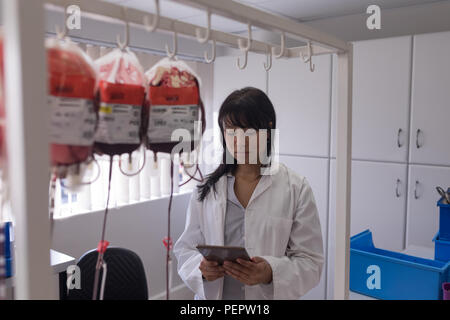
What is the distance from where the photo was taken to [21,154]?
0.49 metres

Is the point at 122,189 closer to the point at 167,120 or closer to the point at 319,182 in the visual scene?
the point at 319,182

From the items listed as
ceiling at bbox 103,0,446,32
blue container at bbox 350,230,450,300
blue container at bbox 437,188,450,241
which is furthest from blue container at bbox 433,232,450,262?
ceiling at bbox 103,0,446,32

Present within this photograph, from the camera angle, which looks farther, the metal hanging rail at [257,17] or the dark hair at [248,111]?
the dark hair at [248,111]

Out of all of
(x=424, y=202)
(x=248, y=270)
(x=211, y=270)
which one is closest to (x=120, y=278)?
(x=211, y=270)

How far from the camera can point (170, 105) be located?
2.33ft

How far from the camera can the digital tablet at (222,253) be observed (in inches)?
39.8

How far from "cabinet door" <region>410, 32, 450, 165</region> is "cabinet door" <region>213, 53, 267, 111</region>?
1.11m

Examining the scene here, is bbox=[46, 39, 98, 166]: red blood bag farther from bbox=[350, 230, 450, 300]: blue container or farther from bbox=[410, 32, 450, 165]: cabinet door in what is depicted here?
bbox=[410, 32, 450, 165]: cabinet door

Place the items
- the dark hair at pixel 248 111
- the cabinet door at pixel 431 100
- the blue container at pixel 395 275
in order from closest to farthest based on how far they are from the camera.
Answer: the dark hair at pixel 248 111, the blue container at pixel 395 275, the cabinet door at pixel 431 100

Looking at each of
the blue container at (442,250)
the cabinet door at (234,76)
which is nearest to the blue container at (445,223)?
the blue container at (442,250)

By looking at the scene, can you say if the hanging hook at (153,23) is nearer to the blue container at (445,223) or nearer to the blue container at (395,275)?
the blue container at (395,275)

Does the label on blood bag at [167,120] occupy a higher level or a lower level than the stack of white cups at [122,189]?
higher

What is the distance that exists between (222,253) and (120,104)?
559mm
